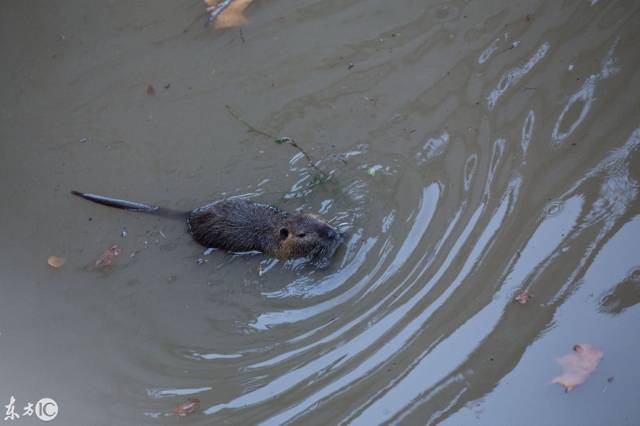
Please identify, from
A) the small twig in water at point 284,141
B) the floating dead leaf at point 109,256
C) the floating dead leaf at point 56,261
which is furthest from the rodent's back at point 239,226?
the floating dead leaf at point 56,261

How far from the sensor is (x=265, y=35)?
4.91 meters

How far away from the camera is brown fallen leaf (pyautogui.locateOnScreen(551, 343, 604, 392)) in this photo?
328 centimetres

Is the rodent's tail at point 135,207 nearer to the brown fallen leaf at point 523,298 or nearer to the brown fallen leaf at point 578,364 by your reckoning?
the brown fallen leaf at point 523,298

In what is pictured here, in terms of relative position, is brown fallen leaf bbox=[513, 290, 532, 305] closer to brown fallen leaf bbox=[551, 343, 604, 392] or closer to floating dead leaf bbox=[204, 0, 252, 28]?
brown fallen leaf bbox=[551, 343, 604, 392]

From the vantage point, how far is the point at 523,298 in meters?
3.51

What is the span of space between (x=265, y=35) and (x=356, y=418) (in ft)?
9.66

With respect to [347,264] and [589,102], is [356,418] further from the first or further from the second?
[589,102]

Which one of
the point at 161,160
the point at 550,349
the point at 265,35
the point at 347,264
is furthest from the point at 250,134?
the point at 550,349

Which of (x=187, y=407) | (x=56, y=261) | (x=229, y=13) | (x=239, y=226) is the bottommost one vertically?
(x=56, y=261)

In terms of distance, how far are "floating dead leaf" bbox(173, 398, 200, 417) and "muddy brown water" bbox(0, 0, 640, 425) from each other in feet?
0.17

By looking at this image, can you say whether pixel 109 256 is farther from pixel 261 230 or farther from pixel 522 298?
pixel 522 298

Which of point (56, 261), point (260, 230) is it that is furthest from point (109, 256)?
point (260, 230)

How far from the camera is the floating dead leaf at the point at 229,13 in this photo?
4969 millimetres

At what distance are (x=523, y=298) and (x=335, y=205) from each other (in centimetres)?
127
